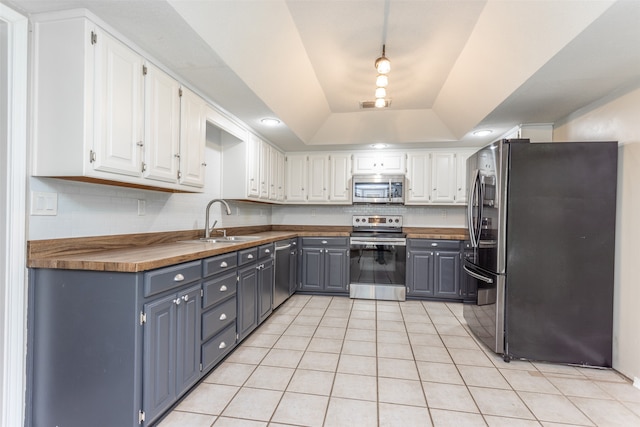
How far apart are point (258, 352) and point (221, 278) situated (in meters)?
0.78

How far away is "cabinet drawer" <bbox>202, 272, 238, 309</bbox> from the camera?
2.03 m

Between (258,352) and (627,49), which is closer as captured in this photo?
Answer: (627,49)

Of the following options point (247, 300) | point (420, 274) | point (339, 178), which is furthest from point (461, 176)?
point (247, 300)

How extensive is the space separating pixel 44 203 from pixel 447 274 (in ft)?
13.4

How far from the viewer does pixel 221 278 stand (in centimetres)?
221

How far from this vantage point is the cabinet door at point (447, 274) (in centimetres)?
402

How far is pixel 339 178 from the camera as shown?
471cm

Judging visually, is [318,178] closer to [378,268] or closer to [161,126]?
[378,268]

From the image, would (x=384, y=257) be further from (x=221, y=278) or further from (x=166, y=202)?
(x=166, y=202)

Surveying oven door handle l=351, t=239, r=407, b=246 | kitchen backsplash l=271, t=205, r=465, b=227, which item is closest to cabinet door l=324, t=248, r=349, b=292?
oven door handle l=351, t=239, r=407, b=246

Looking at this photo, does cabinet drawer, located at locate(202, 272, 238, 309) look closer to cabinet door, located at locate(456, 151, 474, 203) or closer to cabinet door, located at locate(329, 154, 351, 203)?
cabinet door, located at locate(329, 154, 351, 203)

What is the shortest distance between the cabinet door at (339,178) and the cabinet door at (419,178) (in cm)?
91

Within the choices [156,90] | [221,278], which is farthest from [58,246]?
[156,90]

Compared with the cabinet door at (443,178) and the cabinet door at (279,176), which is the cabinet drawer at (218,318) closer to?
the cabinet door at (279,176)
